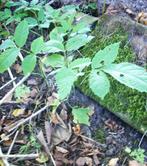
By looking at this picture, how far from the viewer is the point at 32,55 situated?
1.49 metres

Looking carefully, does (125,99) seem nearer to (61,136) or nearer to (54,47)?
(61,136)

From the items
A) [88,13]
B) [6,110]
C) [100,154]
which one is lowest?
[100,154]

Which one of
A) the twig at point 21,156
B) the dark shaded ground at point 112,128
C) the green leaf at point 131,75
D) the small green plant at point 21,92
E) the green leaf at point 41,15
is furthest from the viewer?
the green leaf at point 41,15

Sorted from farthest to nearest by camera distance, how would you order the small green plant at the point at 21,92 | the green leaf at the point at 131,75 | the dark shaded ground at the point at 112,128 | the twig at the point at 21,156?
1. the small green plant at the point at 21,92
2. the dark shaded ground at the point at 112,128
3. the twig at the point at 21,156
4. the green leaf at the point at 131,75

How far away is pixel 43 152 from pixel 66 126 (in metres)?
0.22

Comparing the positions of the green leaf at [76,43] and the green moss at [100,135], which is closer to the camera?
the green leaf at [76,43]

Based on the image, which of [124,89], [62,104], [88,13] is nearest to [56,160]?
[62,104]

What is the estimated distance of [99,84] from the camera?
127 centimetres

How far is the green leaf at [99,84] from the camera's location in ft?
4.11

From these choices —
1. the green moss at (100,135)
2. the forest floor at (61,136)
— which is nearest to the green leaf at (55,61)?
the forest floor at (61,136)

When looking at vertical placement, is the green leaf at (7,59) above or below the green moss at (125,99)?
above

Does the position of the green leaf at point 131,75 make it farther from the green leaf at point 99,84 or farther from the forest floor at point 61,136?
the forest floor at point 61,136

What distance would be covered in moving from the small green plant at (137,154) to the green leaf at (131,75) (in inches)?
23.3

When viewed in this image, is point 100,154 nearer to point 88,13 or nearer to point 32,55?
point 32,55
